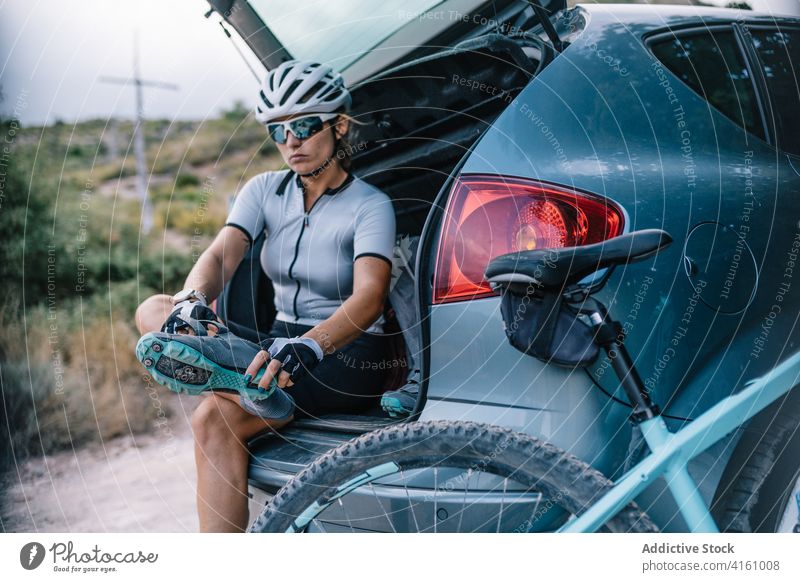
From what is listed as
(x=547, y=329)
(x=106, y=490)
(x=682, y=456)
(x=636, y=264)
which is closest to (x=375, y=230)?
(x=547, y=329)

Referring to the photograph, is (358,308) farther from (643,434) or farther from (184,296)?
(643,434)

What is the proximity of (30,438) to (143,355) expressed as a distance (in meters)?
0.91

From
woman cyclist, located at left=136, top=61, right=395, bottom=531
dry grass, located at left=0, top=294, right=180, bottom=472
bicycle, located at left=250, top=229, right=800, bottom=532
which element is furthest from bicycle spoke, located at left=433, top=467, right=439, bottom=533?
dry grass, located at left=0, top=294, right=180, bottom=472

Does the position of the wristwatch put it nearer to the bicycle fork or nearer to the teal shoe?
the teal shoe

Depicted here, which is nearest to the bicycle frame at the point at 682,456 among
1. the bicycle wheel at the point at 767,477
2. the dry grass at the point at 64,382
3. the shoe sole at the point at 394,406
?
the bicycle wheel at the point at 767,477

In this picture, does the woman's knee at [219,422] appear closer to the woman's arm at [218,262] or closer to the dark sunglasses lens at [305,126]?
the woman's arm at [218,262]

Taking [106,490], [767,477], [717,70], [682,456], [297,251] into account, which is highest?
[297,251]

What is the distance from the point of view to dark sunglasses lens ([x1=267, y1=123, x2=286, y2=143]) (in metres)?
2.77

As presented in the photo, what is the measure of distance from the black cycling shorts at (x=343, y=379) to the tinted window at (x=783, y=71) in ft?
4.93

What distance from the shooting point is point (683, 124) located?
7.20 ft

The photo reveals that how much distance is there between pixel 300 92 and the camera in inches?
107

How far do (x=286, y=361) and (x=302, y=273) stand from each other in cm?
56

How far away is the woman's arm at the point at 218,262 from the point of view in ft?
9.21
